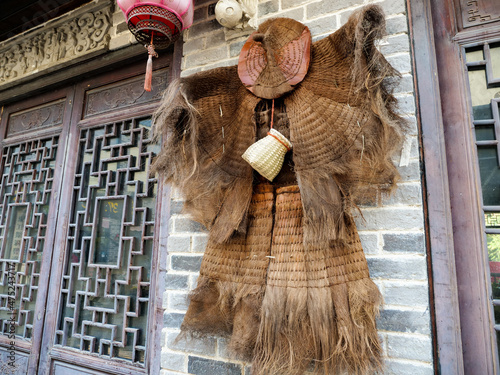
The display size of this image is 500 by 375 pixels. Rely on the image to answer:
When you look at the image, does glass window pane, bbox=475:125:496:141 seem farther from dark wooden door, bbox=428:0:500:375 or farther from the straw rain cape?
the straw rain cape

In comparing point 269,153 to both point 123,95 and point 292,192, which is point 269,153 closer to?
point 292,192

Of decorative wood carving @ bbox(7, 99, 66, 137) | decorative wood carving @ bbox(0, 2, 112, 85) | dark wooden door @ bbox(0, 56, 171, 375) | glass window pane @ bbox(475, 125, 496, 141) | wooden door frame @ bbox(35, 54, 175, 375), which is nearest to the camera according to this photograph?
glass window pane @ bbox(475, 125, 496, 141)

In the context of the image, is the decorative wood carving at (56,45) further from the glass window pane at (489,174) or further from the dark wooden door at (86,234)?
the glass window pane at (489,174)

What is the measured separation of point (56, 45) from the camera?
2.42 metres

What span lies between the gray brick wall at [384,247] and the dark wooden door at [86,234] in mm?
200

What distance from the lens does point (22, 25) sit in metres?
2.73

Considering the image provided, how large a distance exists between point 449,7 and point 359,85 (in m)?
0.76

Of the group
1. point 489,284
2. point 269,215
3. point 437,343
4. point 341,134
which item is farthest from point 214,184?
point 489,284

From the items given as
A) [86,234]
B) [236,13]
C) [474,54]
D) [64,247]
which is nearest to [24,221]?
[64,247]

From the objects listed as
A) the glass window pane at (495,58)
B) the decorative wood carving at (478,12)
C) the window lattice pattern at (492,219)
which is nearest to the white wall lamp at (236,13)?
the decorative wood carving at (478,12)

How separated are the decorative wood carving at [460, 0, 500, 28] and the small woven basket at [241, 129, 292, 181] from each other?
3.14 ft

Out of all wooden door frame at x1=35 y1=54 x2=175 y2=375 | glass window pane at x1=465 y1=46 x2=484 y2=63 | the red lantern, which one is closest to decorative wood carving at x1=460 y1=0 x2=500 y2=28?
glass window pane at x1=465 y1=46 x2=484 y2=63

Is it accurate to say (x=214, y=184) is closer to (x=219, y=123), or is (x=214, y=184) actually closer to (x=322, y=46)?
(x=219, y=123)

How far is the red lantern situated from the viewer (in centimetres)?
131
